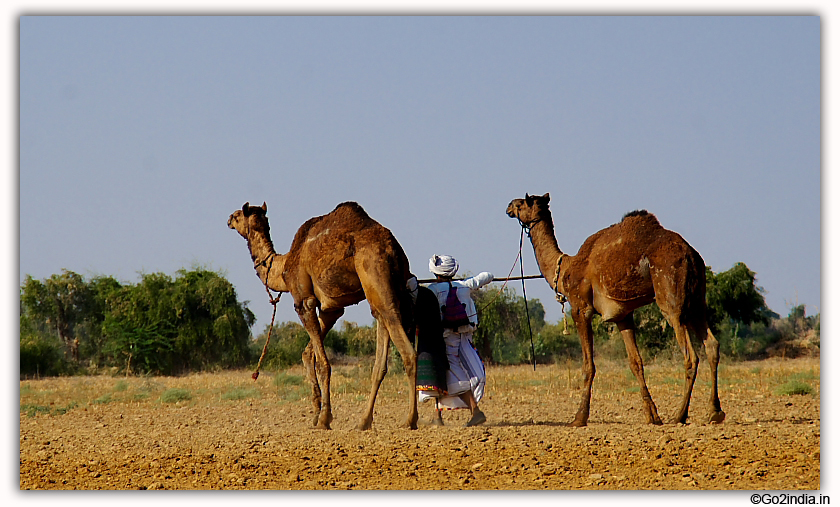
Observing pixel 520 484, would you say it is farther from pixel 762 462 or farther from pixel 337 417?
pixel 337 417

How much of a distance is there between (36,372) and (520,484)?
23184 millimetres

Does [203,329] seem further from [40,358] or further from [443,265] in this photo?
[443,265]

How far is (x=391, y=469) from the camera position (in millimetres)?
7723

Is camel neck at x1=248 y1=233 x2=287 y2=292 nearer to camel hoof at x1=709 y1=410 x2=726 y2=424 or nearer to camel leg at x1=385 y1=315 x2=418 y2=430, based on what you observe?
camel leg at x1=385 y1=315 x2=418 y2=430

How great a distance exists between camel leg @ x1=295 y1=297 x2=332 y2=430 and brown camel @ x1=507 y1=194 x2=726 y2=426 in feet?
9.77

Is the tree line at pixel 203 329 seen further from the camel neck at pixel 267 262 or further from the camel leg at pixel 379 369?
the camel leg at pixel 379 369

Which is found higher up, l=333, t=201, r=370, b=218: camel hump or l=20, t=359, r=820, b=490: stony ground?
l=333, t=201, r=370, b=218: camel hump

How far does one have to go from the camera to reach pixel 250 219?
1226 cm

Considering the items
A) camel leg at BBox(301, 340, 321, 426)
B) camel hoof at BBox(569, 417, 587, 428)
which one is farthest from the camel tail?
camel leg at BBox(301, 340, 321, 426)

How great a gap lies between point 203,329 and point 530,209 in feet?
66.5

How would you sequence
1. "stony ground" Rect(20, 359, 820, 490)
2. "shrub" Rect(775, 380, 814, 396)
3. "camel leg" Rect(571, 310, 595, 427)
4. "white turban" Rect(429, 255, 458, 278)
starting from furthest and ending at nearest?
"shrub" Rect(775, 380, 814, 396) → "white turban" Rect(429, 255, 458, 278) → "camel leg" Rect(571, 310, 595, 427) → "stony ground" Rect(20, 359, 820, 490)

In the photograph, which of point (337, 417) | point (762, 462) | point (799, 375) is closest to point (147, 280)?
point (337, 417)

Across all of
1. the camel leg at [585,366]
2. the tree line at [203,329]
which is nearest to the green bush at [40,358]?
the tree line at [203,329]

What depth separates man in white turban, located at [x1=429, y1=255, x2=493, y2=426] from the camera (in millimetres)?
11039
